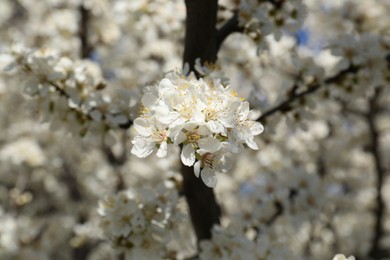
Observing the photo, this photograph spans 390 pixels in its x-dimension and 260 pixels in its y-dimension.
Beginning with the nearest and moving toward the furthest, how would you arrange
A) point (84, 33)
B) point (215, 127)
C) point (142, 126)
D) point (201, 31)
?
1. point (215, 127)
2. point (142, 126)
3. point (201, 31)
4. point (84, 33)

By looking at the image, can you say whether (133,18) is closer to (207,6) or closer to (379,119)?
(207,6)

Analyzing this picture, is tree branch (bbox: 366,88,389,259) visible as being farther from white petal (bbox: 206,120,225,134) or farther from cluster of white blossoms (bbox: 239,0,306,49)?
white petal (bbox: 206,120,225,134)

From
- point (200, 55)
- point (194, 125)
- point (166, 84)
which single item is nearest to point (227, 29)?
point (200, 55)

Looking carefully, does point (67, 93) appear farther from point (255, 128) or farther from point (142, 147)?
point (255, 128)

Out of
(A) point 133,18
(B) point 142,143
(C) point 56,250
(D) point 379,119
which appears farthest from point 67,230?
(B) point 142,143

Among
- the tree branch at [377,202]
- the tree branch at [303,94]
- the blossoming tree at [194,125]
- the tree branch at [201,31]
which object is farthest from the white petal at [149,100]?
the tree branch at [377,202]

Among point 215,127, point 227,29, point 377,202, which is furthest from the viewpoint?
point 377,202

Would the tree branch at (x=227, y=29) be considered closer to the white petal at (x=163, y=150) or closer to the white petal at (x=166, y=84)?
the white petal at (x=166, y=84)
